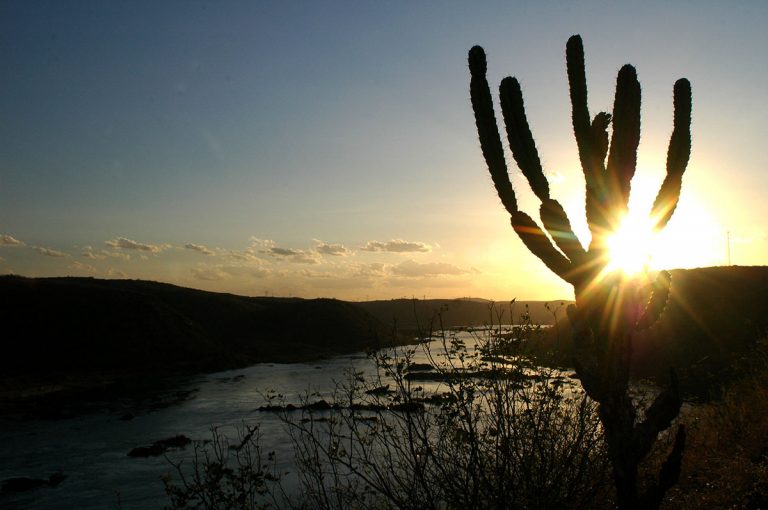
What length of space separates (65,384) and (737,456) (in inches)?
1659

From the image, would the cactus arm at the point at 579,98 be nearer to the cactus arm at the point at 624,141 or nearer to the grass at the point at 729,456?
the cactus arm at the point at 624,141

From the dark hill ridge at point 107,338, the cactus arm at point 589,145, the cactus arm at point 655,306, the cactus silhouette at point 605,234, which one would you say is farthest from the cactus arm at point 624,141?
the dark hill ridge at point 107,338

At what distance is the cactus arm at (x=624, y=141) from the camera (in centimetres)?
617

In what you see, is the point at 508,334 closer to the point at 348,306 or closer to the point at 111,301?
the point at 111,301

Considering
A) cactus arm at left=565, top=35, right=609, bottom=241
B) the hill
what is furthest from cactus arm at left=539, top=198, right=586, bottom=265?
the hill

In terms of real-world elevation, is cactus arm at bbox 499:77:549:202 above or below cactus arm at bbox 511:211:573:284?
above

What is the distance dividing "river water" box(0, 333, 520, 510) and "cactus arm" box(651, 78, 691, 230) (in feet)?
16.5

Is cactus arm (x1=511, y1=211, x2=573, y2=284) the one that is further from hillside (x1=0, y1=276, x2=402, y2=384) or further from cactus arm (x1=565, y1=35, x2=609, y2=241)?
hillside (x1=0, y1=276, x2=402, y2=384)

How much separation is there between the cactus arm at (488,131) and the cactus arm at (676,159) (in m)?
1.75

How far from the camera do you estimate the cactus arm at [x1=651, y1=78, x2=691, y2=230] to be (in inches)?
251

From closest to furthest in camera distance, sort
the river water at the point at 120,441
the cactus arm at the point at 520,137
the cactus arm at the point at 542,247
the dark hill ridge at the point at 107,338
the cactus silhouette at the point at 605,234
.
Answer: the cactus silhouette at the point at 605,234 → the cactus arm at the point at 542,247 → the cactus arm at the point at 520,137 → the river water at the point at 120,441 → the dark hill ridge at the point at 107,338

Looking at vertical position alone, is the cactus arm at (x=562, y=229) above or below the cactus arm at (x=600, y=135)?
below

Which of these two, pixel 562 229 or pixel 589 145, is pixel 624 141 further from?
pixel 562 229

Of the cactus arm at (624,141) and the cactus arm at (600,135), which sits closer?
the cactus arm at (624,141)
